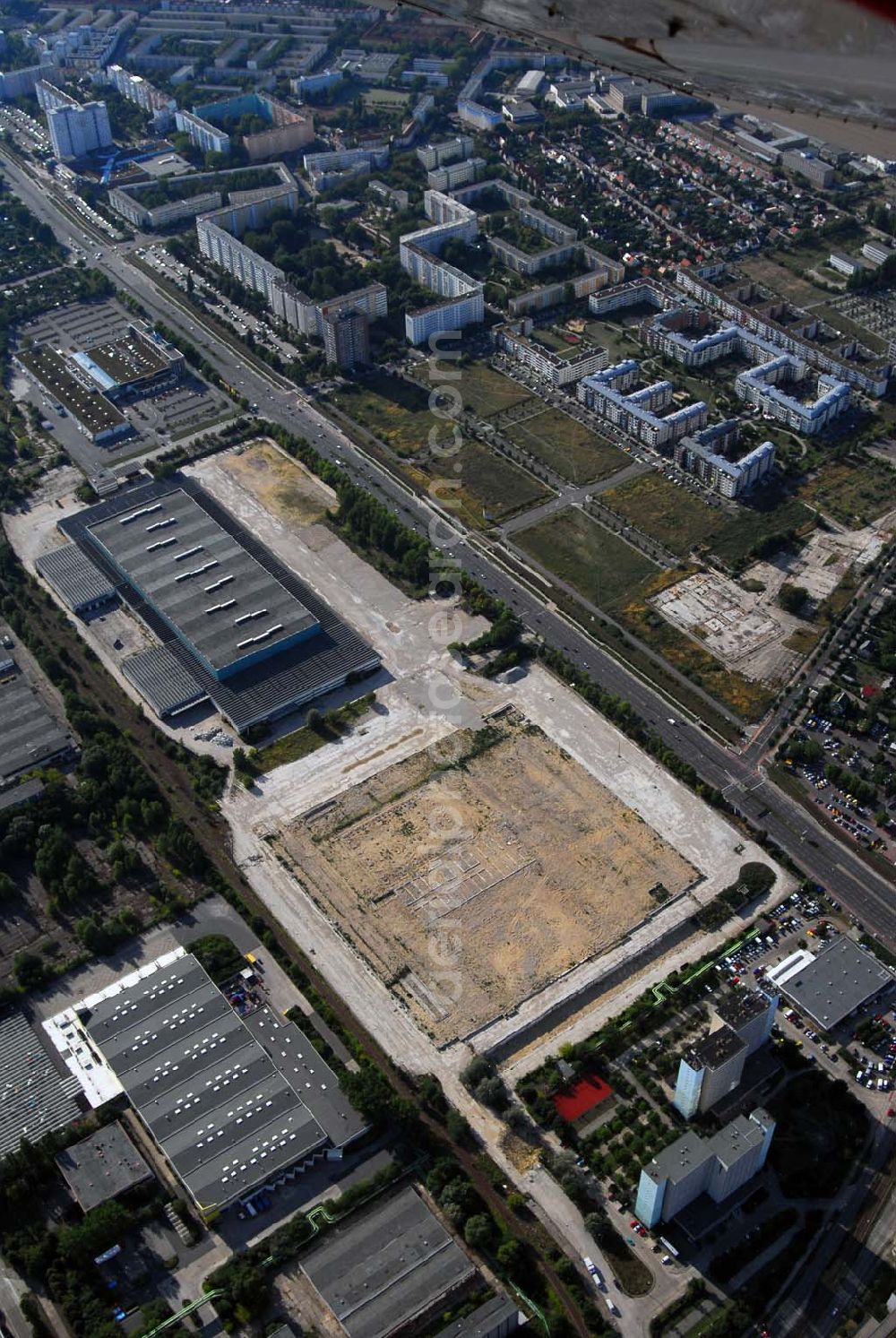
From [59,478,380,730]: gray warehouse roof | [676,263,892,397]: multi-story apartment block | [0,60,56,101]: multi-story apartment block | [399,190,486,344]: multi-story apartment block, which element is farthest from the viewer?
[0,60,56,101]: multi-story apartment block

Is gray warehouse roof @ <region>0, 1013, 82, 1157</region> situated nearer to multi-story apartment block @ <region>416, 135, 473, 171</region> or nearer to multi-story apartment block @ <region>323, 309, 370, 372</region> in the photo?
multi-story apartment block @ <region>323, 309, 370, 372</region>

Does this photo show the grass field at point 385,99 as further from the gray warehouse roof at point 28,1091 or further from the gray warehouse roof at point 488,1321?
the gray warehouse roof at point 488,1321

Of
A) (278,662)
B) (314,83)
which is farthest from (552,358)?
(314,83)

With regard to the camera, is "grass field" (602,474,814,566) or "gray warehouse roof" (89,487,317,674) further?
"grass field" (602,474,814,566)

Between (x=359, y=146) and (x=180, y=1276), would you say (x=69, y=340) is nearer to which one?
(x=359, y=146)

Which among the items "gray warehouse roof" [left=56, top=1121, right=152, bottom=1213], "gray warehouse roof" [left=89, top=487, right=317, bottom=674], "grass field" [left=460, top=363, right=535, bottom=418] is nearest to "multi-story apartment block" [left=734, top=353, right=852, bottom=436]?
"grass field" [left=460, top=363, right=535, bottom=418]

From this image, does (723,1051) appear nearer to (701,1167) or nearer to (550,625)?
(701,1167)

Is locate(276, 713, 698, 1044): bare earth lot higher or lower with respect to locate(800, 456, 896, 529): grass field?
lower
